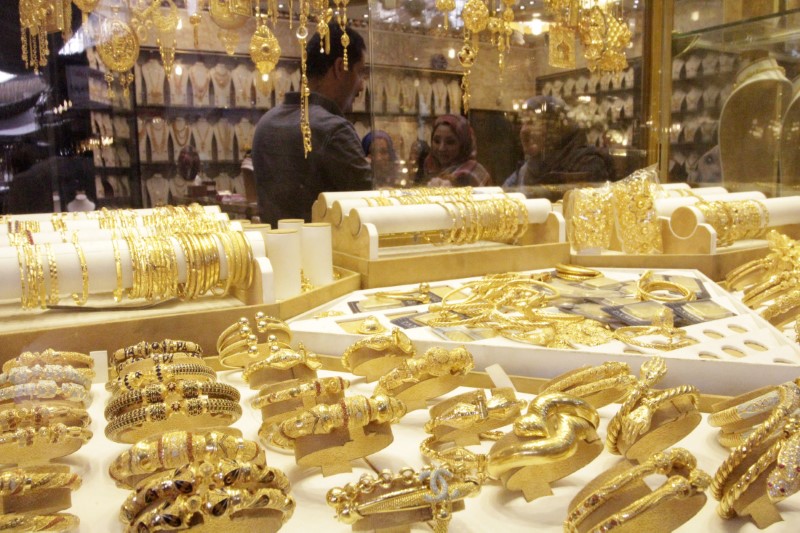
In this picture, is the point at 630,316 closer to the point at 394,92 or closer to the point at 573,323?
the point at 573,323

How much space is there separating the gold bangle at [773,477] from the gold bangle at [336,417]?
1.48 ft

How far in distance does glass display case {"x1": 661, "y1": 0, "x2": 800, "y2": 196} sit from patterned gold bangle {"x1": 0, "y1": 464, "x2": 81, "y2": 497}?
362 cm

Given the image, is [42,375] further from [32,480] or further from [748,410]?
[748,410]

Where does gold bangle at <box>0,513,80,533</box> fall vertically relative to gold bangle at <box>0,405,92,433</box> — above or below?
below

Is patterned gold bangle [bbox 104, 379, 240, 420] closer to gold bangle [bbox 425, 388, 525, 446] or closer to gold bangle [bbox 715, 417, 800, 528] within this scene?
gold bangle [bbox 425, 388, 525, 446]

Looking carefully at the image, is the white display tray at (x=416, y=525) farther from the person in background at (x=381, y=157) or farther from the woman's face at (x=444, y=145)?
the woman's face at (x=444, y=145)

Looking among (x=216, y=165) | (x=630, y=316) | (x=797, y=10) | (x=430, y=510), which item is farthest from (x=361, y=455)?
(x=797, y=10)

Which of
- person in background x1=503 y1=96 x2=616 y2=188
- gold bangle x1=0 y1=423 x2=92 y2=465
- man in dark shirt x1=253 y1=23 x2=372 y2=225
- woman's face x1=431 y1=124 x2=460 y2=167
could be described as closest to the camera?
gold bangle x1=0 y1=423 x2=92 y2=465

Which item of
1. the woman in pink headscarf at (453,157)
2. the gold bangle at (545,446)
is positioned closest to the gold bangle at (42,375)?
the gold bangle at (545,446)

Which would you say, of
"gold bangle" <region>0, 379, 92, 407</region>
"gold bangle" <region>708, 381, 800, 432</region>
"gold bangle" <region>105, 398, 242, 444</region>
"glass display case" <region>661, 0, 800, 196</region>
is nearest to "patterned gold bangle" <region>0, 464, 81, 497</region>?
"gold bangle" <region>105, 398, 242, 444</region>

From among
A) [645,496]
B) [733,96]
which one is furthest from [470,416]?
[733,96]

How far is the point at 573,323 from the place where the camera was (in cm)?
161

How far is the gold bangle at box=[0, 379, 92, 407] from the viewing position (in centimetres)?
104

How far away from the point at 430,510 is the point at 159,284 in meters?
1.06
